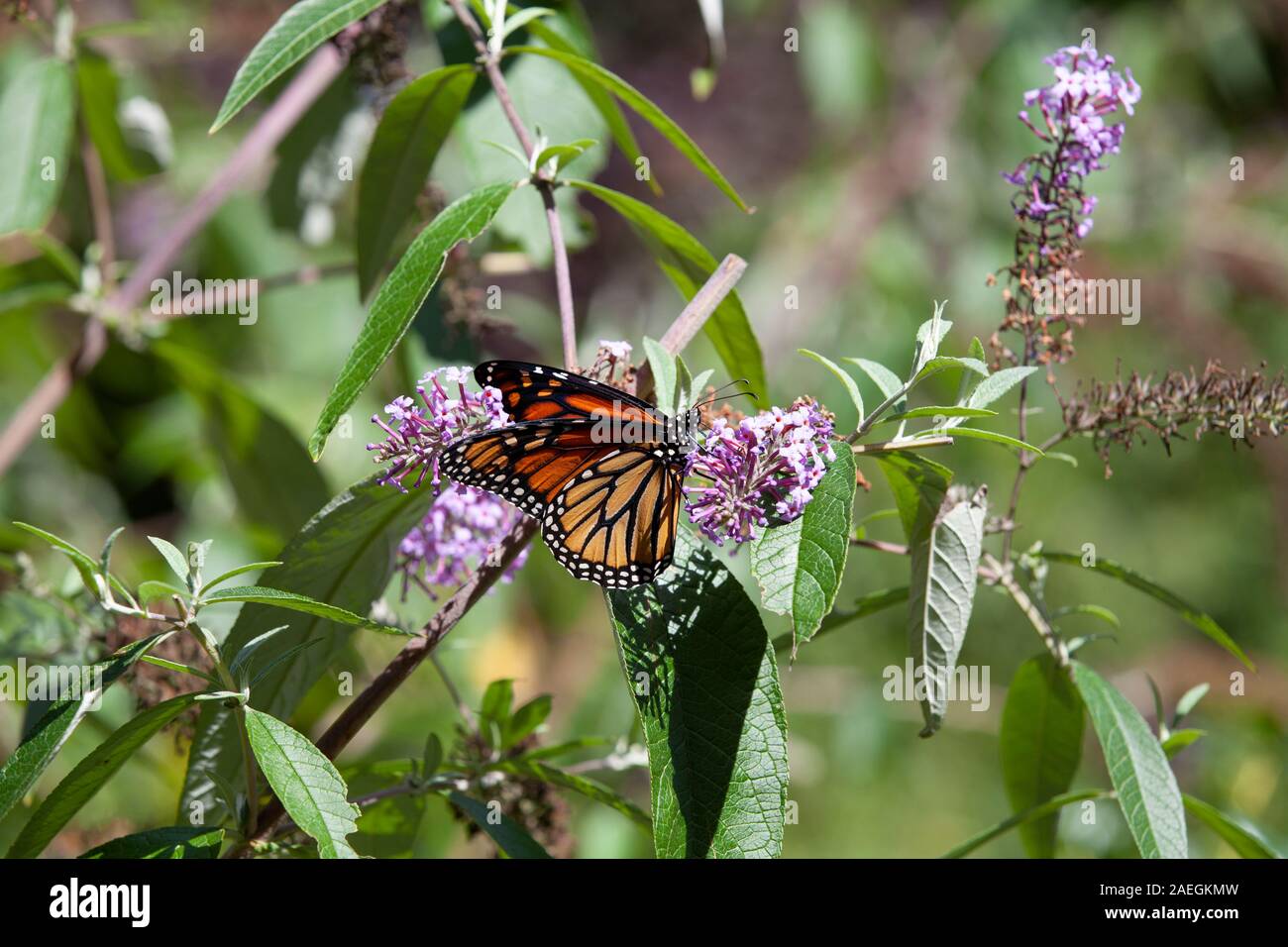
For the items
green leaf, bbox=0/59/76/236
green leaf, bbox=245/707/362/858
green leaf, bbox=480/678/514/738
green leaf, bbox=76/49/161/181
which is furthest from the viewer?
green leaf, bbox=76/49/161/181

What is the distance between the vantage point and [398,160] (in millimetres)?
1112

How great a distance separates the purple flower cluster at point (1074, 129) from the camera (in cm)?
88

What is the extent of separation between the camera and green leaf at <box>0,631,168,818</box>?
71 cm

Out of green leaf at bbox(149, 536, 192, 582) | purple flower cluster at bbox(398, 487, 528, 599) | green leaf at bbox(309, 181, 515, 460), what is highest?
green leaf at bbox(309, 181, 515, 460)

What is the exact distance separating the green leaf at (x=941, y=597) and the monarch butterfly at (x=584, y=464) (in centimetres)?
19

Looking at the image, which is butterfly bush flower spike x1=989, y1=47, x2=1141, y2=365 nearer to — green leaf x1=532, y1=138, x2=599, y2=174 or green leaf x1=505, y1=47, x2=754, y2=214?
green leaf x1=505, y1=47, x2=754, y2=214

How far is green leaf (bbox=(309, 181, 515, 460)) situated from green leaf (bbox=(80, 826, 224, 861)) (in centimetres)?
28

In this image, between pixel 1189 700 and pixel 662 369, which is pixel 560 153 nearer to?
pixel 662 369

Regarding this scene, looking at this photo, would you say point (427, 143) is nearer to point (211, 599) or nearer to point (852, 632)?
point (211, 599)

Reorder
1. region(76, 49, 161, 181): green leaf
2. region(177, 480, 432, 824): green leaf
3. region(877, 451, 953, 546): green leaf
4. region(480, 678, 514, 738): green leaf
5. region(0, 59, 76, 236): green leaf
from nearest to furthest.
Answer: region(877, 451, 953, 546): green leaf → region(177, 480, 432, 824): green leaf → region(480, 678, 514, 738): green leaf → region(0, 59, 76, 236): green leaf → region(76, 49, 161, 181): green leaf

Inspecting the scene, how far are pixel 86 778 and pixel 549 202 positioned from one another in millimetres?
569

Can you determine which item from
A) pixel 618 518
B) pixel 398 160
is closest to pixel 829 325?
pixel 398 160

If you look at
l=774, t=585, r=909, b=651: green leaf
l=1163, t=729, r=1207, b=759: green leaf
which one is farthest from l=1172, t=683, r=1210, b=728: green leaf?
l=774, t=585, r=909, b=651: green leaf
